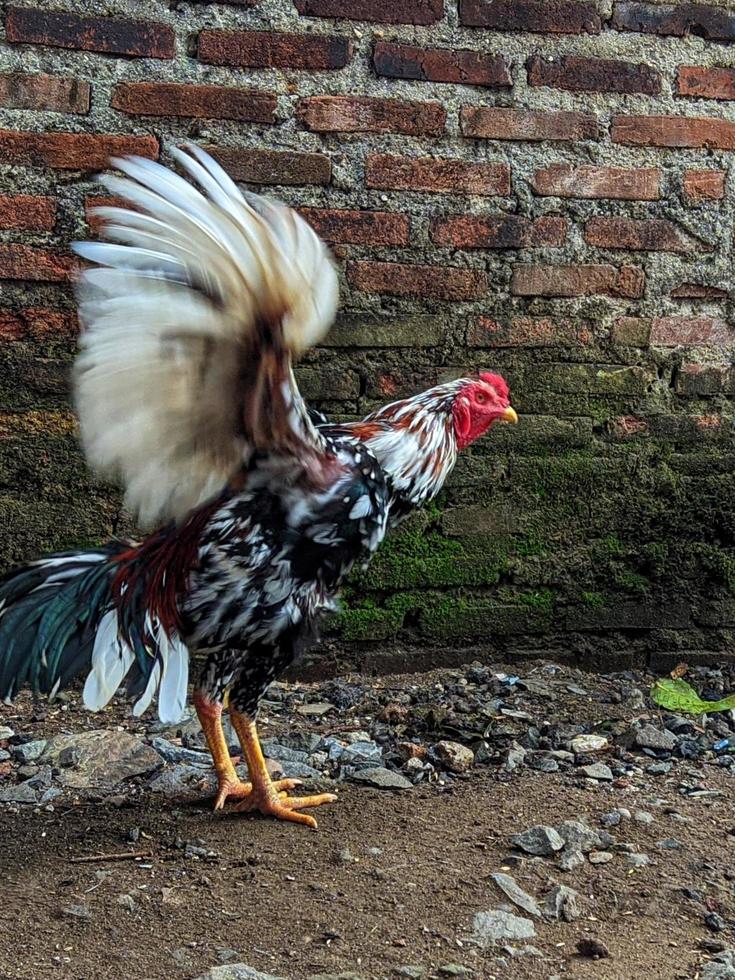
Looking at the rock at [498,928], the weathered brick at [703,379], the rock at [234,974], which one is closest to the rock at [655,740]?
the rock at [498,928]

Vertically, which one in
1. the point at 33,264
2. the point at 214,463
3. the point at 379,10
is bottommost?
the point at 214,463

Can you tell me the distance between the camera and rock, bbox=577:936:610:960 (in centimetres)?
229

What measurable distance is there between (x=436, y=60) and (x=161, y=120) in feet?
3.10

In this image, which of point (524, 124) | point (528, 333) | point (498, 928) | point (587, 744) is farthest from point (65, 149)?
point (498, 928)

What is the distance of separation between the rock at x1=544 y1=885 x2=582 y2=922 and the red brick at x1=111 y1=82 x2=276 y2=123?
253 centimetres

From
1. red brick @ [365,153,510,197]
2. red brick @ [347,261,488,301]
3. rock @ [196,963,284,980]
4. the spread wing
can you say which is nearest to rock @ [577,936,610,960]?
rock @ [196,963,284,980]

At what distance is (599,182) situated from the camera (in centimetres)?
383

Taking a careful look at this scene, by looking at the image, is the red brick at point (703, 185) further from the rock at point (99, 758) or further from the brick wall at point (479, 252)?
the rock at point (99, 758)

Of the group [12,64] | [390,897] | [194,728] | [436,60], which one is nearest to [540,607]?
[194,728]

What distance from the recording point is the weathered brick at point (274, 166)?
3.58 m

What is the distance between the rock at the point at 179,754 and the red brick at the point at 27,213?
1.69 metres

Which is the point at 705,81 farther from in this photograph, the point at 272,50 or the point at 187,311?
the point at 187,311

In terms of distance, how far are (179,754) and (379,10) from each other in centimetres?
250

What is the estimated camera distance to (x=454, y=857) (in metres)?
2.71
